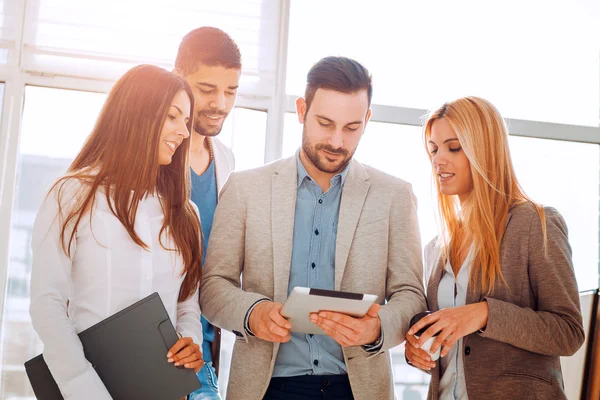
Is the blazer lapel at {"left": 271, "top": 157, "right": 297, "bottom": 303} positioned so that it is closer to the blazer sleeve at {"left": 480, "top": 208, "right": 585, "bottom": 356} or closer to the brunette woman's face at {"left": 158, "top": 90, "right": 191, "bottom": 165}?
the brunette woman's face at {"left": 158, "top": 90, "right": 191, "bottom": 165}

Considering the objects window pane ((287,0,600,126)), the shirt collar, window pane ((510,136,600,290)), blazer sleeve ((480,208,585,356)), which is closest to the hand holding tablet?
blazer sleeve ((480,208,585,356))

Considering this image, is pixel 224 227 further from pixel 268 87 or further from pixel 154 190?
pixel 268 87

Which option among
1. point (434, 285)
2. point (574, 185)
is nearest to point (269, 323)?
point (434, 285)

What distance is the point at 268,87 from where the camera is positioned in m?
3.50

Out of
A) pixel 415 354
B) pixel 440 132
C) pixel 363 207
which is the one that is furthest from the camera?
pixel 440 132

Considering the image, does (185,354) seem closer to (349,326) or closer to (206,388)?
(349,326)

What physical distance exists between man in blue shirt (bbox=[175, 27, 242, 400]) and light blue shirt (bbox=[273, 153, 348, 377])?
Answer: 543mm

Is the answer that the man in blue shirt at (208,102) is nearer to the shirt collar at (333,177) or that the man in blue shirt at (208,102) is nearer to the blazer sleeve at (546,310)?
the shirt collar at (333,177)

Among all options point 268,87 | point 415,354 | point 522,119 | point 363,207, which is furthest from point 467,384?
point 522,119

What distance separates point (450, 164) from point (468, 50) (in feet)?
5.74

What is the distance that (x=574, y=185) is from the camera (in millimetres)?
4000

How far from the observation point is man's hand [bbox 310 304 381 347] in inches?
69.6

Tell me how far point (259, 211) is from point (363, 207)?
1.11ft

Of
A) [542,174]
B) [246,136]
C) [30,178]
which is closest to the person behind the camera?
[30,178]
